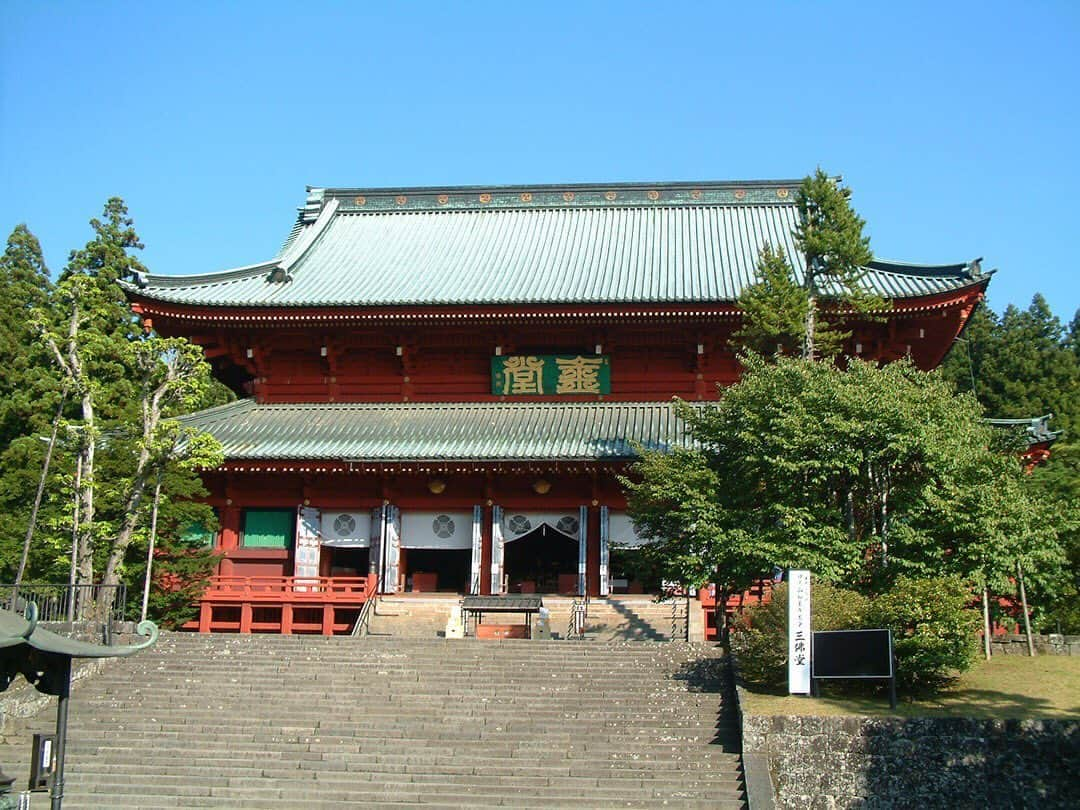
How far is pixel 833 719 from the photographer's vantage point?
47.5 feet

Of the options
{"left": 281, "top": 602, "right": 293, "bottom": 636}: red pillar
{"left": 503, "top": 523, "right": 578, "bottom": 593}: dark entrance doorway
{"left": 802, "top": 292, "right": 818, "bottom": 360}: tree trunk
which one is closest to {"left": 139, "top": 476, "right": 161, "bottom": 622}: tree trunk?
{"left": 281, "top": 602, "right": 293, "bottom": 636}: red pillar

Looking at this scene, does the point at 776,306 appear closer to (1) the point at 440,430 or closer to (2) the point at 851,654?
(2) the point at 851,654

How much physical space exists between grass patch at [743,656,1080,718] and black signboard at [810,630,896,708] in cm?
39

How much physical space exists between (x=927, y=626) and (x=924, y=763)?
2316 millimetres

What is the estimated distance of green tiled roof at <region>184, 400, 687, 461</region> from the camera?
85.2 ft

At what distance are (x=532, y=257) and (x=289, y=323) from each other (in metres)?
7.68

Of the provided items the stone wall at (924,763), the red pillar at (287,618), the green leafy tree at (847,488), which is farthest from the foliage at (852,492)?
the red pillar at (287,618)

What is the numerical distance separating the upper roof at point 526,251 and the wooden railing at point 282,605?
682 cm

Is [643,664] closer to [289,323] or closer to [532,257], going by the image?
[289,323]

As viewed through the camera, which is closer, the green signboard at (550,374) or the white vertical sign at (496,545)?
the white vertical sign at (496,545)

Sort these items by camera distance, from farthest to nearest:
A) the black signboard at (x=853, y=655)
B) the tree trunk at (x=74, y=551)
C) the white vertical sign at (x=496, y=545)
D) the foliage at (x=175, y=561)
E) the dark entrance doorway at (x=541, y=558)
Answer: the dark entrance doorway at (x=541, y=558)
the white vertical sign at (x=496, y=545)
the foliage at (x=175, y=561)
the tree trunk at (x=74, y=551)
the black signboard at (x=853, y=655)

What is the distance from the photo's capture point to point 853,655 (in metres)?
15.6

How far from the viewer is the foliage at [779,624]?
55.4 ft

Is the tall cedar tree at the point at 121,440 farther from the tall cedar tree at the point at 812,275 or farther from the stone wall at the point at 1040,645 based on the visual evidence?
the stone wall at the point at 1040,645
